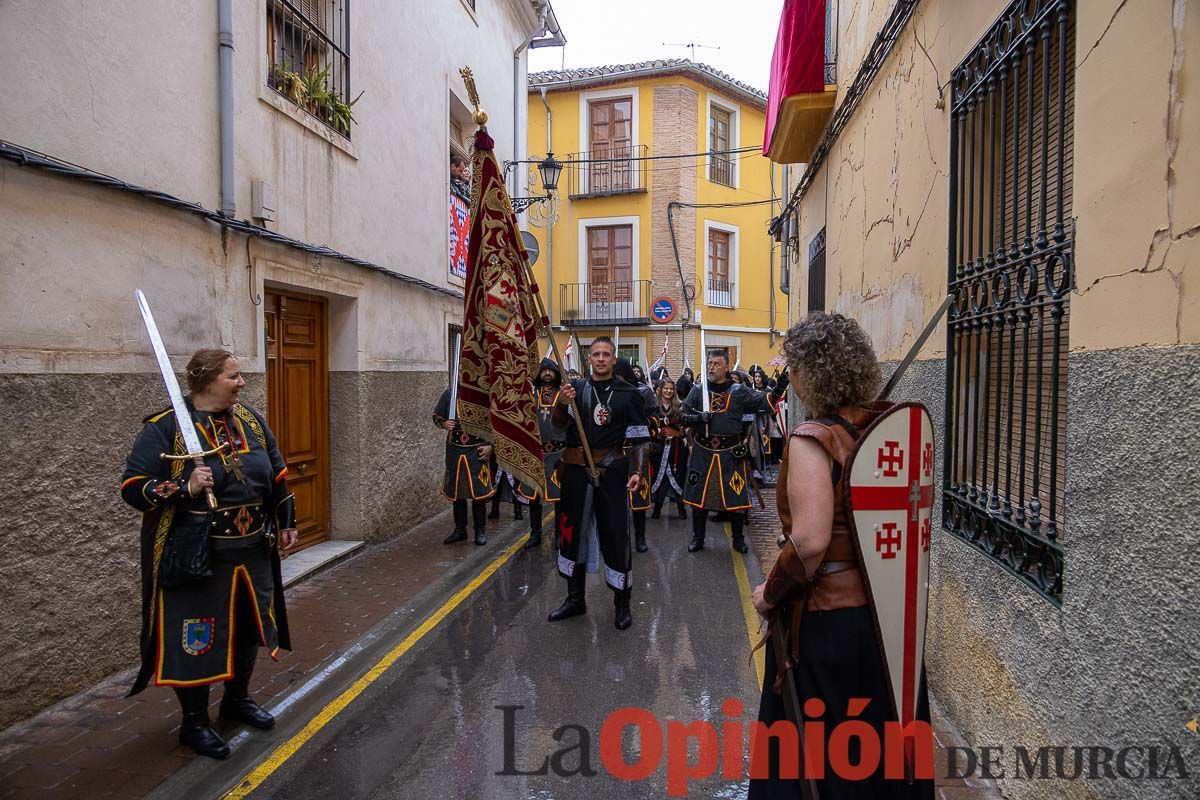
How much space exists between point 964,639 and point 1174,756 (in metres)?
1.63

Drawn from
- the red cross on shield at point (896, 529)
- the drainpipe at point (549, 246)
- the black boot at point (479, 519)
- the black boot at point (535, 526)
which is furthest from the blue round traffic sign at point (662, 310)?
the red cross on shield at point (896, 529)

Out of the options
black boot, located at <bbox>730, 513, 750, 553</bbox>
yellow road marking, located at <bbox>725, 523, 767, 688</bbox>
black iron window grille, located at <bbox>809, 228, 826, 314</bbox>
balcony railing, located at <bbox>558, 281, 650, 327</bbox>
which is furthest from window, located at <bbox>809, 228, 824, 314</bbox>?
balcony railing, located at <bbox>558, 281, 650, 327</bbox>

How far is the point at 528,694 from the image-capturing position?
427cm

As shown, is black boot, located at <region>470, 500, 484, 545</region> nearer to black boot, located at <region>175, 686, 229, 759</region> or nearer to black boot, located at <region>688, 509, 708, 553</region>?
black boot, located at <region>688, 509, 708, 553</region>

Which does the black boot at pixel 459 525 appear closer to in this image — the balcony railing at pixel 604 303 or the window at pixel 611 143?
the balcony railing at pixel 604 303

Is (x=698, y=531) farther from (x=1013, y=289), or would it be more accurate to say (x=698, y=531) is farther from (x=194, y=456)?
(x=194, y=456)

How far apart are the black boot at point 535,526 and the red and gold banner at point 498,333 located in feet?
10.8

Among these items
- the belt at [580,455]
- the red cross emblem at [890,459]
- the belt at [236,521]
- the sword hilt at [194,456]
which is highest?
the red cross emblem at [890,459]

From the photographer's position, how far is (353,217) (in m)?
7.67

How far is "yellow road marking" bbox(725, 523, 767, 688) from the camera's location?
4.81 meters

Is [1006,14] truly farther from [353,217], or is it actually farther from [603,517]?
[353,217]

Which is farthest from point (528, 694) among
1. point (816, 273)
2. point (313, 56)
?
point (816, 273)

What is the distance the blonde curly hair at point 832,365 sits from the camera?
2.38m

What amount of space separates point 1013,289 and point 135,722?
187 inches
